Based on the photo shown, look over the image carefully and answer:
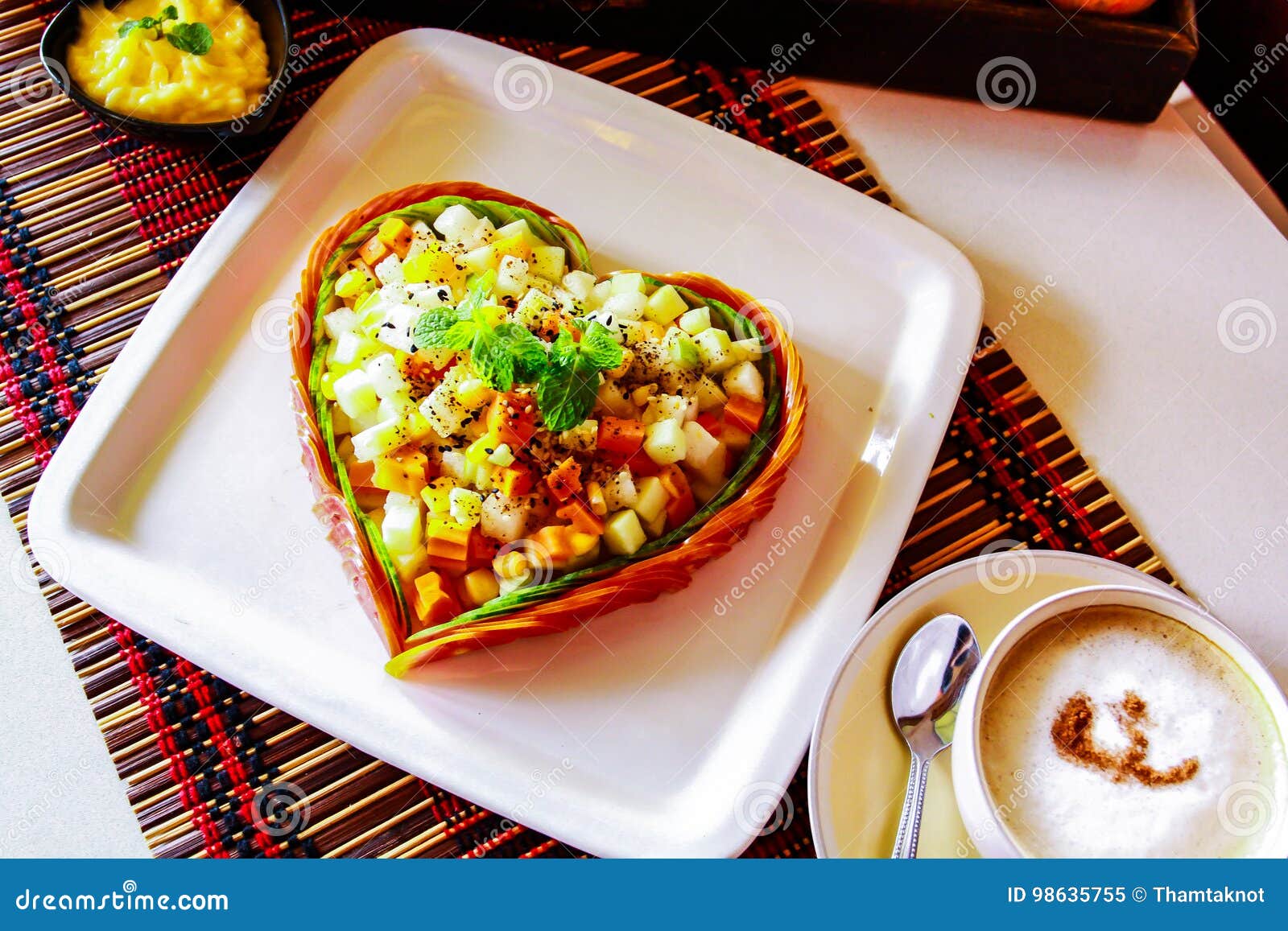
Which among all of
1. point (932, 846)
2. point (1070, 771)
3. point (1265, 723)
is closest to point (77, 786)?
point (932, 846)

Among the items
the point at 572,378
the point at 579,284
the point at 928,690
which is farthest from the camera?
the point at 579,284

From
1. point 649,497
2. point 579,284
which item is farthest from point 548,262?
point 649,497

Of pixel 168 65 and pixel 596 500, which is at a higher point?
pixel 596 500

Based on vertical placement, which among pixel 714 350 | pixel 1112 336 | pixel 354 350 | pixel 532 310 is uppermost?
pixel 1112 336

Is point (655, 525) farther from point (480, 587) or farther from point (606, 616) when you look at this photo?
point (480, 587)

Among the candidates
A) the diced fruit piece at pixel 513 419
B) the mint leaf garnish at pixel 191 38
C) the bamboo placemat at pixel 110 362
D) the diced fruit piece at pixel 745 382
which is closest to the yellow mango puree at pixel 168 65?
the mint leaf garnish at pixel 191 38

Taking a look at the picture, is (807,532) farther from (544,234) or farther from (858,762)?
(544,234)

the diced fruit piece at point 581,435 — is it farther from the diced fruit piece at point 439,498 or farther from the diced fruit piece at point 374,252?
the diced fruit piece at point 374,252
